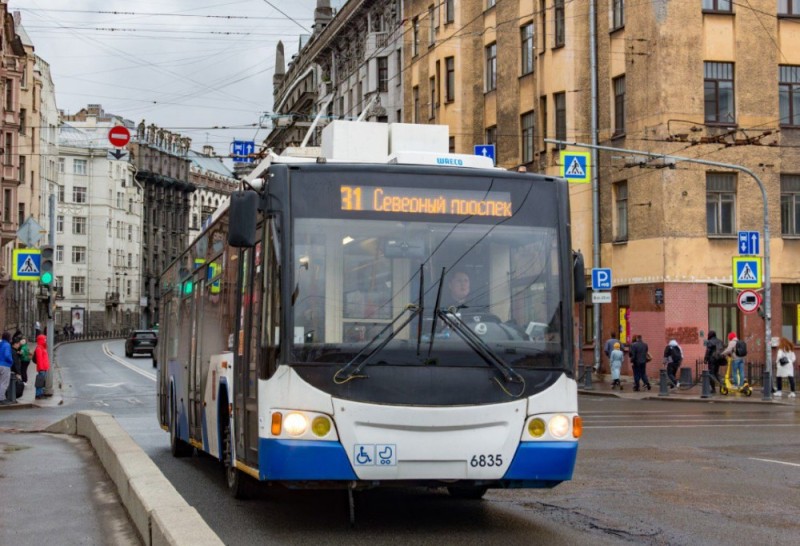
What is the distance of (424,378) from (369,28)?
2363 inches

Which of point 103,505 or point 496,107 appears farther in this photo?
point 496,107

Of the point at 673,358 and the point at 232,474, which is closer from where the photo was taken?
the point at 232,474

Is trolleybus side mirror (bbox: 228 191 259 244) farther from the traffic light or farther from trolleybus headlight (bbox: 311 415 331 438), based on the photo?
the traffic light

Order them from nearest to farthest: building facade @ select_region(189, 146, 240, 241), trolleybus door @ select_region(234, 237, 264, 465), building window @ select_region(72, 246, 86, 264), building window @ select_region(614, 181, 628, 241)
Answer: trolleybus door @ select_region(234, 237, 264, 465) → building window @ select_region(614, 181, 628, 241) → building window @ select_region(72, 246, 86, 264) → building facade @ select_region(189, 146, 240, 241)

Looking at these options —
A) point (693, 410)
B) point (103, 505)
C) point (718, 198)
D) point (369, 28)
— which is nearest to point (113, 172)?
point (369, 28)

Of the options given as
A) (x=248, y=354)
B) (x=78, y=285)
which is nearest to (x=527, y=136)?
(x=248, y=354)

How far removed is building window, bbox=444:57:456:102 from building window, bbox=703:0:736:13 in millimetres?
16516

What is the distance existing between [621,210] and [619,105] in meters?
3.40

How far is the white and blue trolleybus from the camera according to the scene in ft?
30.4

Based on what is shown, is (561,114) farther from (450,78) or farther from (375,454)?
(375,454)

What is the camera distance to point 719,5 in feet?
128

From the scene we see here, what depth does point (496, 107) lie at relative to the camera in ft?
163

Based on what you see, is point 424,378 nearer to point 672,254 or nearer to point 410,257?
point 410,257

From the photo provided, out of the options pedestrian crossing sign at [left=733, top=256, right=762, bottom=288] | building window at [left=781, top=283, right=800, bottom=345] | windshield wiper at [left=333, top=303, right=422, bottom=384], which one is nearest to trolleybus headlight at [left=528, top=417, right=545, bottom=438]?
windshield wiper at [left=333, top=303, right=422, bottom=384]
